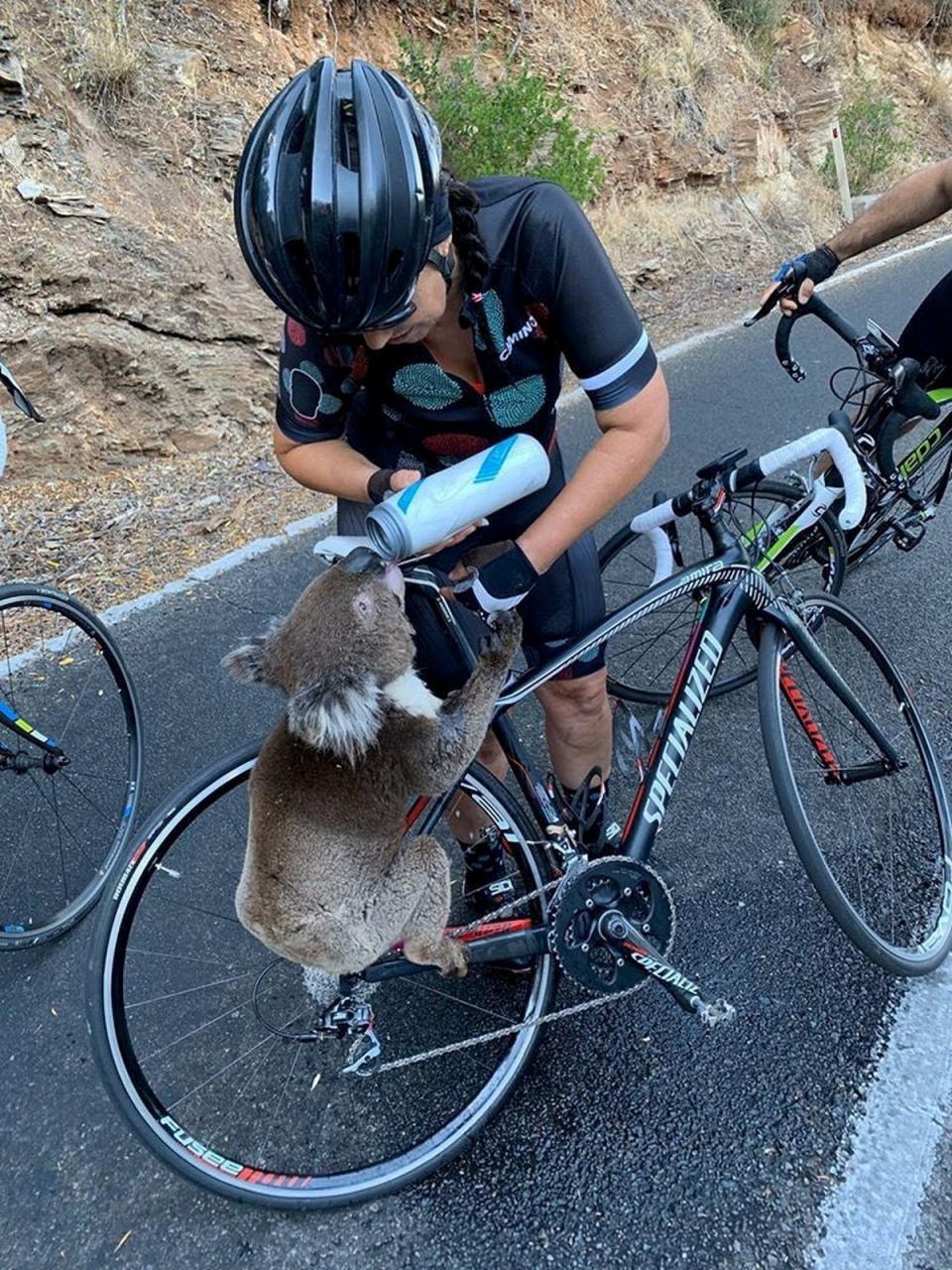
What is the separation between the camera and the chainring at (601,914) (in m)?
2.14

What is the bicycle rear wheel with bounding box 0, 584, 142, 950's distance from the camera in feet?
9.48

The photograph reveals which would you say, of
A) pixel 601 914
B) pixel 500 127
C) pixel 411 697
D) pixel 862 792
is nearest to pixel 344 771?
pixel 411 697

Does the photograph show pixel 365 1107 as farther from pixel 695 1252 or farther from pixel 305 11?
pixel 305 11

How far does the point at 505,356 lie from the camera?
81.3 inches

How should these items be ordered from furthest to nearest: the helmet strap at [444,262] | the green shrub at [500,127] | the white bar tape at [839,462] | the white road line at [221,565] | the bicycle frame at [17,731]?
the green shrub at [500,127] → the white road line at [221,565] → the bicycle frame at [17,731] → the white bar tape at [839,462] → the helmet strap at [444,262]

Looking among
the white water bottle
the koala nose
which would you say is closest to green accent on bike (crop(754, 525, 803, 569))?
the white water bottle

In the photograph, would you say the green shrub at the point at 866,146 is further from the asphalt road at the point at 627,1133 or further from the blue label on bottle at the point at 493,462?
the blue label on bottle at the point at 493,462

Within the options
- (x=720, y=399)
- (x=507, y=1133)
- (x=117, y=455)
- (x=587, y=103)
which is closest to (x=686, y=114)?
(x=587, y=103)

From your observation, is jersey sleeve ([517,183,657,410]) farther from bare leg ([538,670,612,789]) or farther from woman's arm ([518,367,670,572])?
bare leg ([538,670,612,789])

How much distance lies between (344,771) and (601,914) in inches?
30.7

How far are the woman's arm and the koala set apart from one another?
1.04ft

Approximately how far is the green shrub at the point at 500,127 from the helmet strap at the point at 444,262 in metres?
6.81

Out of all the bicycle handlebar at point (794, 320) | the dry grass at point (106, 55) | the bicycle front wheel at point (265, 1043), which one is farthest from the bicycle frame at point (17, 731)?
the dry grass at point (106, 55)

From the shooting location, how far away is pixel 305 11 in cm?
822
